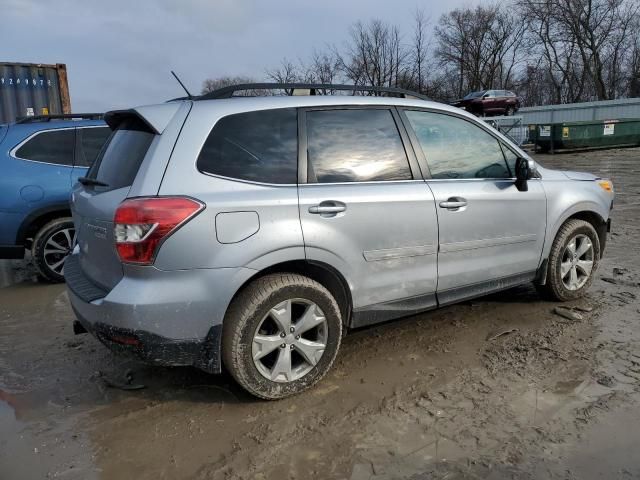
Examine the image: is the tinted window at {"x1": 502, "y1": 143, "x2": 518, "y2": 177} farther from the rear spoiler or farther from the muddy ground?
the rear spoiler

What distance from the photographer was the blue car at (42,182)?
17.9 ft

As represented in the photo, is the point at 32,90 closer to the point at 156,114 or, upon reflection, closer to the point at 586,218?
the point at 156,114

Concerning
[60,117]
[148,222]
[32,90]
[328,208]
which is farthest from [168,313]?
[32,90]

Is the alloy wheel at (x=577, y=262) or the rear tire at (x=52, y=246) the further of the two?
the rear tire at (x=52, y=246)

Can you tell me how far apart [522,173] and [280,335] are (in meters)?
2.26

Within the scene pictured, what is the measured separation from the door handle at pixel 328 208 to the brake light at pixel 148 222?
0.67 m

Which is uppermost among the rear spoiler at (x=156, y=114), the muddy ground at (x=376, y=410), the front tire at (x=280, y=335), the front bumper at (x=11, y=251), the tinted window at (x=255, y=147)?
the rear spoiler at (x=156, y=114)

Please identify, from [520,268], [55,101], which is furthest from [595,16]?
[520,268]

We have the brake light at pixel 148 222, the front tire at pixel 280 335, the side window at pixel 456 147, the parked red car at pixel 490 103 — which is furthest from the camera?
the parked red car at pixel 490 103

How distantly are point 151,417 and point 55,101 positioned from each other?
10.1 metres

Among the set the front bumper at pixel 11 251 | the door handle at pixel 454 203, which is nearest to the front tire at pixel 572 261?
the door handle at pixel 454 203

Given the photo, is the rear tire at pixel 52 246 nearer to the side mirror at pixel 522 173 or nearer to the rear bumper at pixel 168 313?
the rear bumper at pixel 168 313

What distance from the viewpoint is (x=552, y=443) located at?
2.69 metres

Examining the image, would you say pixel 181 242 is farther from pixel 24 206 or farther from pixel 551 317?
pixel 24 206
